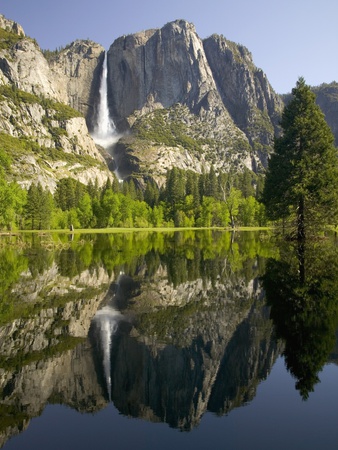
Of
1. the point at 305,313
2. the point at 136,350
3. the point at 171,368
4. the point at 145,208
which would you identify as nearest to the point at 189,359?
the point at 171,368

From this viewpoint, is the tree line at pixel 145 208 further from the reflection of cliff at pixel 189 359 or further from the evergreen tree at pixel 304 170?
the reflection of cliff at pixel 189 359

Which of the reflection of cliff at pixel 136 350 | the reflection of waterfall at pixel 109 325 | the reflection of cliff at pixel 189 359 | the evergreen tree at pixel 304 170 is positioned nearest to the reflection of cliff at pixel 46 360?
the reflection of cliff at pixel 136 350

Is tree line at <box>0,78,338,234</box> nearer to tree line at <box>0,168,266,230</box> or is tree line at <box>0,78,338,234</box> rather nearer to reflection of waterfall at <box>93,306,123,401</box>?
tree line at <box>0,168,266,230</box>

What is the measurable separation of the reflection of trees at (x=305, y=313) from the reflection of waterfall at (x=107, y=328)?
4.08m

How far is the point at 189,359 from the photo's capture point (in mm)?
8867

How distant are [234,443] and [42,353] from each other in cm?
553

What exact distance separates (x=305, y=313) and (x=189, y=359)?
15.6 feet

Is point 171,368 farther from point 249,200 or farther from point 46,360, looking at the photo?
point 249,200

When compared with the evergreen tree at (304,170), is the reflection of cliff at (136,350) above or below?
below

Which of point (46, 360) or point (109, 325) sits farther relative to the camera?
point (109, 325)

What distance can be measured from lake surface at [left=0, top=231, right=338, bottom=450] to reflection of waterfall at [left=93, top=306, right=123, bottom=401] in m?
0.04

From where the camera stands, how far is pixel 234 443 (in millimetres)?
5648

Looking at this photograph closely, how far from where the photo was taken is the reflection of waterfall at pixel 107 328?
336 inches

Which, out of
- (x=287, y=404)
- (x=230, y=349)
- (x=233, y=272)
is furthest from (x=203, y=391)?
(x=233, y=272)
